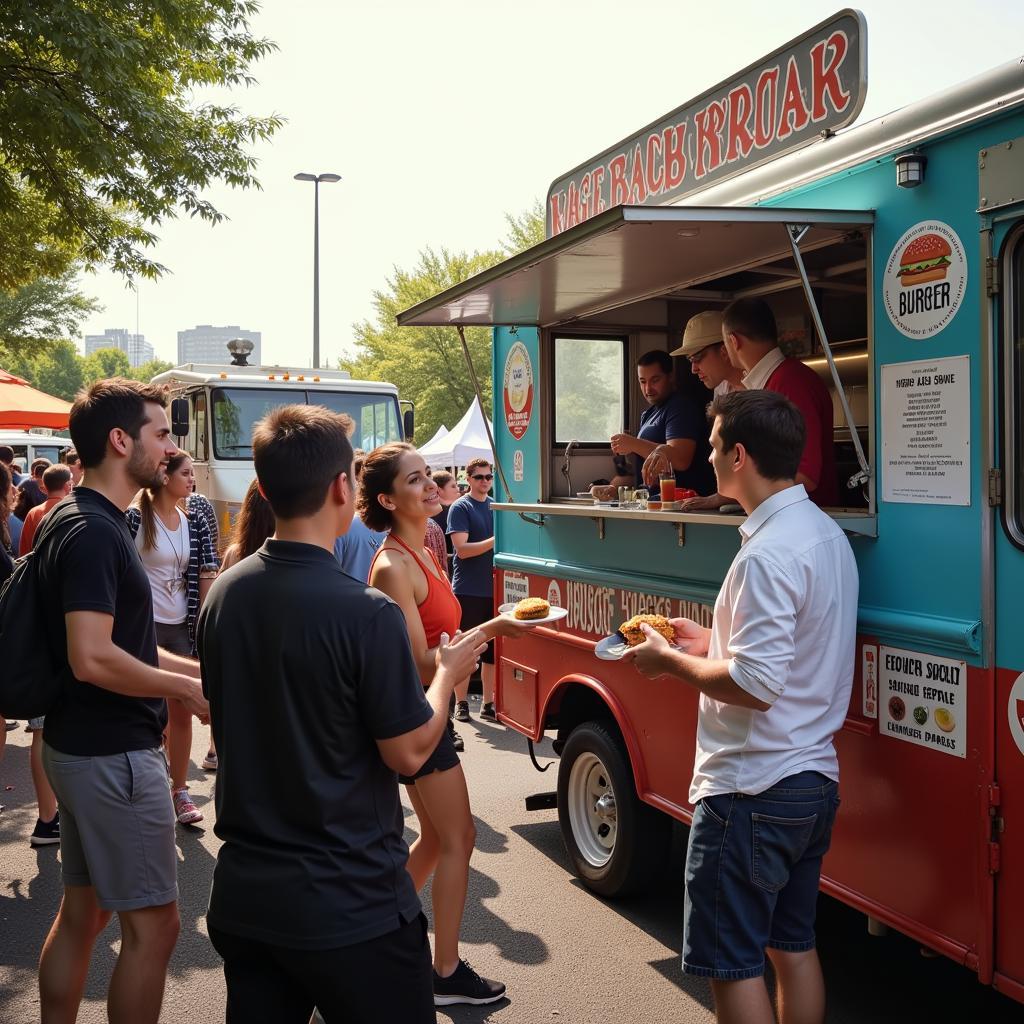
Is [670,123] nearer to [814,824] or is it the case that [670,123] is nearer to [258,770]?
[814,824]

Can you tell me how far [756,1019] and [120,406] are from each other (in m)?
2.49

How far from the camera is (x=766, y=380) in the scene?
3.94 m

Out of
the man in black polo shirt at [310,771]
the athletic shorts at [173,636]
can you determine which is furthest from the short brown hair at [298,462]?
the athletic shorts at [173,636]

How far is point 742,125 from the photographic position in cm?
427

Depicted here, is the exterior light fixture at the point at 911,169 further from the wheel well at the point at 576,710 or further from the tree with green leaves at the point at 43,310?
the tree with green leaves at the point at 43,310

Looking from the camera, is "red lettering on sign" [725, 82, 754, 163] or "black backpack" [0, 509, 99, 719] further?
"red lettering on sign" [725, 82, 754, 163]

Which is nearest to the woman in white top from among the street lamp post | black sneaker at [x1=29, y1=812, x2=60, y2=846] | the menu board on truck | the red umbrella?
black sneaker at [x1=29, y1=812, x2=60, y2=846]

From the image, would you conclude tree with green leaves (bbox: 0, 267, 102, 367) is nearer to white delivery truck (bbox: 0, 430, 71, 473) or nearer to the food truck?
white delivery truck (bbox: 0, 430, 71, 473)

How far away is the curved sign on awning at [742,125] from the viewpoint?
369 centimetres

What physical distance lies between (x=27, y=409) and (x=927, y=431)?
483 inches

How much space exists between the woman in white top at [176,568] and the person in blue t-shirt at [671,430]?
2515 millimetres

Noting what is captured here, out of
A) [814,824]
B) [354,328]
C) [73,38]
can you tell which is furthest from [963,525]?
[354,328]

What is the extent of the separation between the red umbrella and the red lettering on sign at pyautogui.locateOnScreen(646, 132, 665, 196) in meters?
9.78

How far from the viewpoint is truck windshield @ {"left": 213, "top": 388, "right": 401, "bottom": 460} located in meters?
13.0
